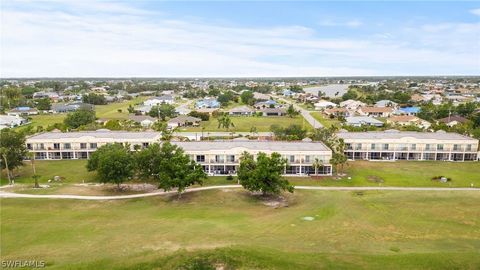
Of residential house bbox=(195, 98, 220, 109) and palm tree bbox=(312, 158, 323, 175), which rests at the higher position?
residential house bbox=(195, 98, 220, 109)

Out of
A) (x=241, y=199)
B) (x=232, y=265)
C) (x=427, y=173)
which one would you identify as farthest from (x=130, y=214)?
(x=427, y=173)

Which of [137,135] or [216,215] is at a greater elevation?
[137,135]

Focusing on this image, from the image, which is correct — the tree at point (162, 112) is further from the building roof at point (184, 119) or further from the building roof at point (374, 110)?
the building roof at point (374, 110)

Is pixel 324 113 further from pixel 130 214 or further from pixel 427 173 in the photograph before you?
pixel 130 214

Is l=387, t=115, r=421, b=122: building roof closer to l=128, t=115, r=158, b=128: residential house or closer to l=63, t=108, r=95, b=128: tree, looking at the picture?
l=128, t=115, r=158, b=128: residential house

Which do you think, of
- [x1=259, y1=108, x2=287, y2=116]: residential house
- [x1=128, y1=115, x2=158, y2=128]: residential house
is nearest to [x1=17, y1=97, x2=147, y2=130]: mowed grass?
[x1=128, y1=115, x2=158, y2=128]: residential house

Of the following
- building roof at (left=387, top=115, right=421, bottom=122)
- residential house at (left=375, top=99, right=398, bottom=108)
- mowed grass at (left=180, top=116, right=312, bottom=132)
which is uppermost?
residential house at (left=375, top=99, right=398, bottom=108)

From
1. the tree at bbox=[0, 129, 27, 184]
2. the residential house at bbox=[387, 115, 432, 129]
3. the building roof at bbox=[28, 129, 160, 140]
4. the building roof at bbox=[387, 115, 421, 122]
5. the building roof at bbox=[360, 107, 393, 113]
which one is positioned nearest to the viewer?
the tree at bbox=[0, 129, 27, 184]
